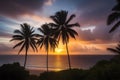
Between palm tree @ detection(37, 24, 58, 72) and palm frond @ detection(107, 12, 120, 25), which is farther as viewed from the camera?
palm tree @ detection(37, 24, 58, 72)

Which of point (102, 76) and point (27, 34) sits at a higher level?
point (27, 34)

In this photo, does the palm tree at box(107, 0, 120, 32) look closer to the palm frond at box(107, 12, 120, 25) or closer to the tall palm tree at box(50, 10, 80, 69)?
the palm frond at box(107, 12, 120, 25)

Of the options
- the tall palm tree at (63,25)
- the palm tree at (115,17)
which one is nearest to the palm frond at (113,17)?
the palm tree at (115,17)

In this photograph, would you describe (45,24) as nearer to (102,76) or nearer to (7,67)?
(7,67)

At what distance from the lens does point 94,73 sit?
30.5 m

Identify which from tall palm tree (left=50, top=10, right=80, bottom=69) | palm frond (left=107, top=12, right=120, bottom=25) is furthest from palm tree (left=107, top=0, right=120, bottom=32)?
tall palm tree (left=50, top=10, right=80, bottom=69)

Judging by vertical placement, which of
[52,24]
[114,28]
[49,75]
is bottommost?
[49,75]

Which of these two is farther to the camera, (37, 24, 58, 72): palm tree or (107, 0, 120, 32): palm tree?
(37, 24, 58, 72): palm tree

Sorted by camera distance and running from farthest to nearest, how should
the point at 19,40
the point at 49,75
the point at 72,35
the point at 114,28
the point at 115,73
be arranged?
the point at 19,40
the point at 72,35
the point at 49,75
the point at 114,28
the point at 115,73

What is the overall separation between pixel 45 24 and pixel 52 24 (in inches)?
320

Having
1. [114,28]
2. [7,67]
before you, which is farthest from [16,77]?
[114,28]

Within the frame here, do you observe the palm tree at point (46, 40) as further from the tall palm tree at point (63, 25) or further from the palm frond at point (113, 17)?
the palm frond at point (113, 17)

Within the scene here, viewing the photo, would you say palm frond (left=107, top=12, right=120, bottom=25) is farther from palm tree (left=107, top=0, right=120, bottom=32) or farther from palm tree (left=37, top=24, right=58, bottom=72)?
palm tree (left=37, top=24, right=58, bottom=72)

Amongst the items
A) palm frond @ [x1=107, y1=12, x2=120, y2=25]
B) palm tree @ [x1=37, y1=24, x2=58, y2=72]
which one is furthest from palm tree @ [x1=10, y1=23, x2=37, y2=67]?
palm frond @ [x1=107, y1=12, x2=120, y2=25]
